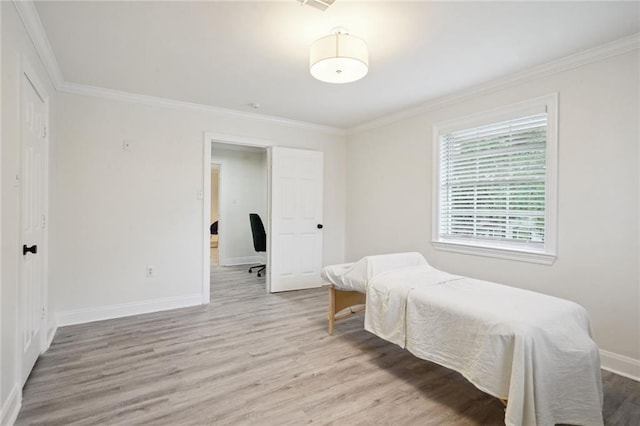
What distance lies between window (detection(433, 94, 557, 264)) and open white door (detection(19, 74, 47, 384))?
3.63 metres

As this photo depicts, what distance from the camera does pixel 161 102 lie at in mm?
3678

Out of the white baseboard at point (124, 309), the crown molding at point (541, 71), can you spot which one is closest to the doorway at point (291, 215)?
the white baseboard at point (124, 309)

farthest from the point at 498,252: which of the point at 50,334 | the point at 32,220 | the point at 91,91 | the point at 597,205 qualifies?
the point at 91,91

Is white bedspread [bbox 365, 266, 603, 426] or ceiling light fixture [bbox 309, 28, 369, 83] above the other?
ceiling light fixture [bbox 309, 28, 369, 83]

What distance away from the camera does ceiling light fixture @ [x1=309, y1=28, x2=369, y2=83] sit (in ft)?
6.72

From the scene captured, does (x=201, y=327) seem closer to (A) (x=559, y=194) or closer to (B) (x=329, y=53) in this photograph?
(B) (x=329, y=53)

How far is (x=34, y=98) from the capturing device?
2.33 metres

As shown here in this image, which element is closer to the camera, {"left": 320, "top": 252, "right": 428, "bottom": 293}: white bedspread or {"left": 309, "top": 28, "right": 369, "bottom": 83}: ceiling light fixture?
{"left": 309, "top": 28, "right": 369, "bottom": 83}: ceiling light fixture

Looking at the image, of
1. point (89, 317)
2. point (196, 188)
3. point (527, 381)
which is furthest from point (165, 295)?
point (527, 381)

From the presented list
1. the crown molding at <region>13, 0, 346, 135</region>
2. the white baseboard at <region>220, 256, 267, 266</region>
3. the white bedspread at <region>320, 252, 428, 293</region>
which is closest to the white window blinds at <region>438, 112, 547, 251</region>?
the white bedspread at <region>320, 252, 428, 293</region>

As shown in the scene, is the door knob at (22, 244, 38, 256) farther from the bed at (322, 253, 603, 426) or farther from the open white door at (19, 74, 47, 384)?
the bed at (322, 253, 603, 426)

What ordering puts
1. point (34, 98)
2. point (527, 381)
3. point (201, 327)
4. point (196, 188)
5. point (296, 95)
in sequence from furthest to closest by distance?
point (196, 188) < point (296, 95) < point (201, 327) < point (34, 98) < point (527, 381)

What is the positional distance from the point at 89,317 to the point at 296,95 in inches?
127

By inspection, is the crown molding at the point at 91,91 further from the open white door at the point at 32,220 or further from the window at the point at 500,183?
the window at the point at 500,183
